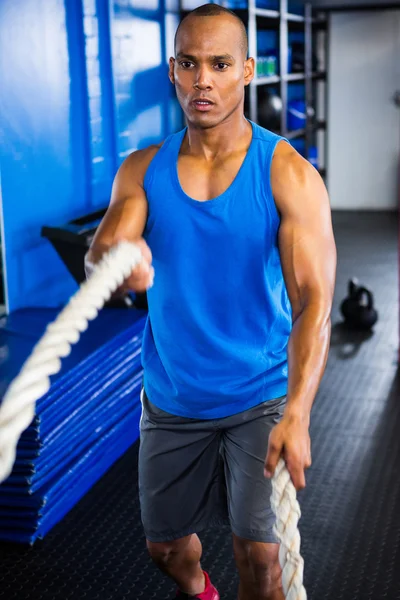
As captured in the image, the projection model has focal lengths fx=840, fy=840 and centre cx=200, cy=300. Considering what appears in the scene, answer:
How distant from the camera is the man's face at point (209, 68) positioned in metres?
2.01

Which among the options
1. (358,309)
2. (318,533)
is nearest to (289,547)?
(318,533)

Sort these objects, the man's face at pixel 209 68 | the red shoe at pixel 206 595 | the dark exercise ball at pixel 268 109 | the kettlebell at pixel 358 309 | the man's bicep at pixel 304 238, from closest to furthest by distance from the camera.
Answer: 1. the man's bicep at pixel 304 238
2. the man's face at pixel 209 68
3. the red shoe at pixel 206 595
4. the kettlebell at pixel 358 309
5. the dark exercise ball at pixel 268 109

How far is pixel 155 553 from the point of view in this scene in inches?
94.3

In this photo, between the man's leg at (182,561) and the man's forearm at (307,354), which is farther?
the man's leg at (182,561)

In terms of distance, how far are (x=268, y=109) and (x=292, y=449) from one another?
5.90m

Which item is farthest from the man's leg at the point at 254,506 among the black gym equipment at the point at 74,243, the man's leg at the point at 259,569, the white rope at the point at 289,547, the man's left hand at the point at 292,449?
the black gym equipment at the point at 74,243

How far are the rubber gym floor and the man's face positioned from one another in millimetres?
1643

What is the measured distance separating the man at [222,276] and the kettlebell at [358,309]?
3653 mm

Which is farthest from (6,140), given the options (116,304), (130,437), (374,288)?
(374,288)

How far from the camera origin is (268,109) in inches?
282

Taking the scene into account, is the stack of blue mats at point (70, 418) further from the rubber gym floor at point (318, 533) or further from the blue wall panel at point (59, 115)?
the blue wall panel at point (59, 115)

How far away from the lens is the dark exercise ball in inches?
282

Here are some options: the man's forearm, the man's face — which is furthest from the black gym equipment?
the man's forearm

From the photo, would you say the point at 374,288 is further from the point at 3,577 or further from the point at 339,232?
the point at 3,577
